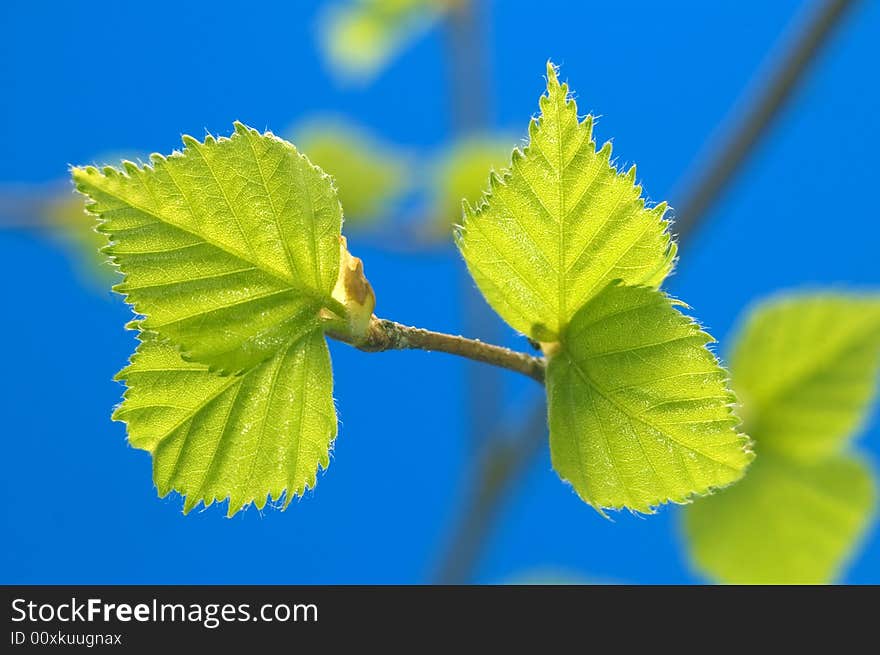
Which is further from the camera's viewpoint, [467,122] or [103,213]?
[467,122]

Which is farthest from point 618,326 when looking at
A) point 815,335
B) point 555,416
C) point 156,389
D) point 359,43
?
point 359,43

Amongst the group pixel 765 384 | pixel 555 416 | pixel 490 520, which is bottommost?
pixel 555 416

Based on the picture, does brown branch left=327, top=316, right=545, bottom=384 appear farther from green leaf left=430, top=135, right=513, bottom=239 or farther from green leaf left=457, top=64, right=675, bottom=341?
green leaf left=430, top=135, right=513, bottom=239

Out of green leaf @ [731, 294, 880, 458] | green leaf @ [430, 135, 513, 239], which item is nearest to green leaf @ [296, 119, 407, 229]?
green leaf @ [430, 135, 513, 239]

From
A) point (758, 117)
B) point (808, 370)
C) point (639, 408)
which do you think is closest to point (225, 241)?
point (639, 408)

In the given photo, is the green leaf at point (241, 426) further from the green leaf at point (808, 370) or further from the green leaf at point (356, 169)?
the green leaf at point (356, 169)

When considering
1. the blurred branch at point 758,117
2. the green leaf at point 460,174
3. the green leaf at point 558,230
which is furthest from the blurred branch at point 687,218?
the green leaf at point 558,230

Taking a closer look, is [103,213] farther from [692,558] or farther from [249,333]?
[692,558]
